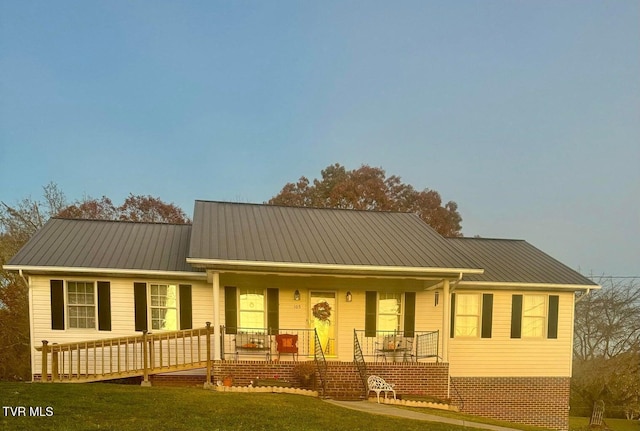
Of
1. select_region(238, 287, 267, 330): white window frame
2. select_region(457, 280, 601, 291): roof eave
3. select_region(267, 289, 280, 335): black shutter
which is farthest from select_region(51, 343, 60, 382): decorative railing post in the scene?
select_region(457, 280, 601, 291): roof eave

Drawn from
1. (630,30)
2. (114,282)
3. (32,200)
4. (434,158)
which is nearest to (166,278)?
(114,282)

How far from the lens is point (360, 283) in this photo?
1185 cm

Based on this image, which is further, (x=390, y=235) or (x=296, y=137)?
(x=296, y=137)

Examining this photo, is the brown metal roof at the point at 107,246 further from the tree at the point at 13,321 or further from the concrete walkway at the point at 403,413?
the tree at the point at 13,321

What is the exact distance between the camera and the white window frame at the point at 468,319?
40.1 feet

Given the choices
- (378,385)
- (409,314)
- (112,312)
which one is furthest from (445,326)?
(112,312)

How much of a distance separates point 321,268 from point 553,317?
8.00 meters

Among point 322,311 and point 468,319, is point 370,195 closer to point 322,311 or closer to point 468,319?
point 468,319

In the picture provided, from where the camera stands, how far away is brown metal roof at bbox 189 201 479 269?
1025cm

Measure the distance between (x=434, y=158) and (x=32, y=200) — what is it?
25.2 m

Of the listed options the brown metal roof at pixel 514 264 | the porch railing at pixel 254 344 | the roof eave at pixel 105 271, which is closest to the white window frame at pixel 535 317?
the brown metal roof at pixel 514 264

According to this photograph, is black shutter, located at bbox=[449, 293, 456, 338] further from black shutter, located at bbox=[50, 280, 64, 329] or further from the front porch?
black shutter, located at bbox=[50, 280, 64, 329]

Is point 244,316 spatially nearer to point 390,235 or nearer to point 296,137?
point 390,235

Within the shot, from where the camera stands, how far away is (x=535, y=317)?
12.5 m
